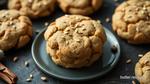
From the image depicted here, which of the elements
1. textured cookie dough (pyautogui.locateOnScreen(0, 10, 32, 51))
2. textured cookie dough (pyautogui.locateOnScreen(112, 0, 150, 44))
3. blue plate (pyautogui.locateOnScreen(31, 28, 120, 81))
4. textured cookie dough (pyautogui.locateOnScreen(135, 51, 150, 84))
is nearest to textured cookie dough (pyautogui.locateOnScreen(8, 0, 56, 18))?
textured cookie dough (pyautogui.locateOnScreen(0, 10, 32, 51))

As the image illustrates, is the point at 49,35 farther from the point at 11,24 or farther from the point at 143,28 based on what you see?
the point at 143,28

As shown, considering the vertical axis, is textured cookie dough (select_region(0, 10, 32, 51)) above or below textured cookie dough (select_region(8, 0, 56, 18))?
below

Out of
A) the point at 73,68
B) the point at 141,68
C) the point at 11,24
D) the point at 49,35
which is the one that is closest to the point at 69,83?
the point at 73,68

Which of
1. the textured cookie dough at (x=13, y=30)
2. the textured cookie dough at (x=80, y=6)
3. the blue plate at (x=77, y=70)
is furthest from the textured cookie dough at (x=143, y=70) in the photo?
the textured cookie dough at (x=13, y=30)

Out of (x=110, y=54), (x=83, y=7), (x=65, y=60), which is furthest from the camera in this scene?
(x=83, y=7)

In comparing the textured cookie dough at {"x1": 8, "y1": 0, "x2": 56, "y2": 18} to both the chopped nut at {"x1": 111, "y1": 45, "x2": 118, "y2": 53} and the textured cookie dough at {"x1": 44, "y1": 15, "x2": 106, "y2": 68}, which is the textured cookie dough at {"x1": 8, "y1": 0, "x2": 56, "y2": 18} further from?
the chopped nut at {"x1": 111, "y1": 45, "x2": 118, "y2": 53}

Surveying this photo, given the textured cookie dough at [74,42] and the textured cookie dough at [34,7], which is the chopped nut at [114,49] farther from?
the textured cookie dough at [34,7]
